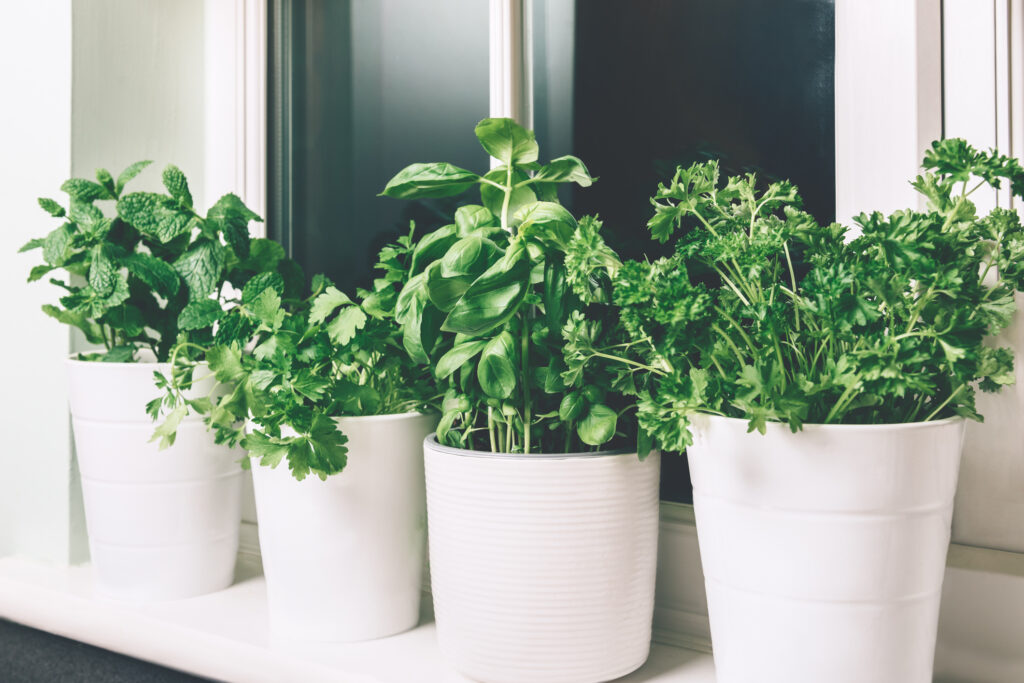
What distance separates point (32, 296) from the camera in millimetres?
1062

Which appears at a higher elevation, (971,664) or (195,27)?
(195,27)

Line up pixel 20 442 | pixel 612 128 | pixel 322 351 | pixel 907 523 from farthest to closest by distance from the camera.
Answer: pixel 20 442 → pixel 612 128 → pixel 322 351 → pixel 907 523

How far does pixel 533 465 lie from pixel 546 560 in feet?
0.25

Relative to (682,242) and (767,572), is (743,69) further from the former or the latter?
(767,572)

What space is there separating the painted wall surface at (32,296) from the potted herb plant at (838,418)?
82 centimetres

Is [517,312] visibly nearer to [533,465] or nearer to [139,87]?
[533,465]

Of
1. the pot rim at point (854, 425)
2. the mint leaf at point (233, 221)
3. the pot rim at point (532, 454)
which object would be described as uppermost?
the mint leaf at point (233, 221)

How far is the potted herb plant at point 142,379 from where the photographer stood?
2.83 feet

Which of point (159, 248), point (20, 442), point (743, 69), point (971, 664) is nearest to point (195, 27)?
point (159, 248)

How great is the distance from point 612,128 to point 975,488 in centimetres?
49

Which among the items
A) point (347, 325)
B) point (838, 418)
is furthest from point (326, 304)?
point (838, 418)

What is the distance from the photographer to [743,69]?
0.80m

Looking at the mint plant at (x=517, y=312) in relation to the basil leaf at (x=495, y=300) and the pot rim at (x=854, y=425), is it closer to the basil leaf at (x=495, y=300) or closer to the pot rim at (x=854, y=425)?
the basil leaf at (x=495, y=300)

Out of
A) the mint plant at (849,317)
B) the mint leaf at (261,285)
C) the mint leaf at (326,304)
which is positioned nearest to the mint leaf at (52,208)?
the mint leaf at (261,285)
